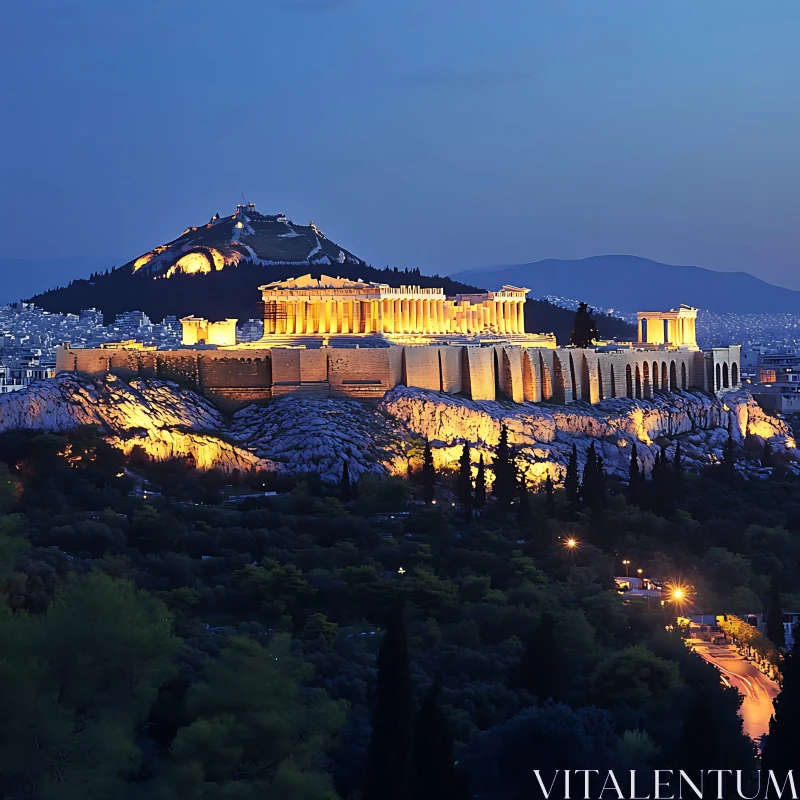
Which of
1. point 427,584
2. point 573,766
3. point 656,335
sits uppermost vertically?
point 656,335

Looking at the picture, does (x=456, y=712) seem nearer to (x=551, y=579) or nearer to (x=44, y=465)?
(x=551, y=579)

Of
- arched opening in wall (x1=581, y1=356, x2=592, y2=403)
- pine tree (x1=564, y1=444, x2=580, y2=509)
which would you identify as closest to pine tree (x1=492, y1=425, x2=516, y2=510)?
pine tree (x1=564, y1=444, x2=580, y2=509)

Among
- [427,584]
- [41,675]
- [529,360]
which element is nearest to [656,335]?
[529,360]

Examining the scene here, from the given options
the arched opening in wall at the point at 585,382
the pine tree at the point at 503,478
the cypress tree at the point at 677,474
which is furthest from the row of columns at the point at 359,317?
the pine tree at the point at 503,478

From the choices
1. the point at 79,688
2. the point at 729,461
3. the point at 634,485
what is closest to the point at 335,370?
the point at 634,485

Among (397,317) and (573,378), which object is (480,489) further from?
(573,378)

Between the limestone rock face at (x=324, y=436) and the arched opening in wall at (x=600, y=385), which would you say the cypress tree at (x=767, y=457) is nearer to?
the arched opening in wall at (x=600, y=385)

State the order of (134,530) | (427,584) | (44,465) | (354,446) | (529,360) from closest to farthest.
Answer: (427,584) < (134,530) < (44,465) < (354,446) < (529,360)
